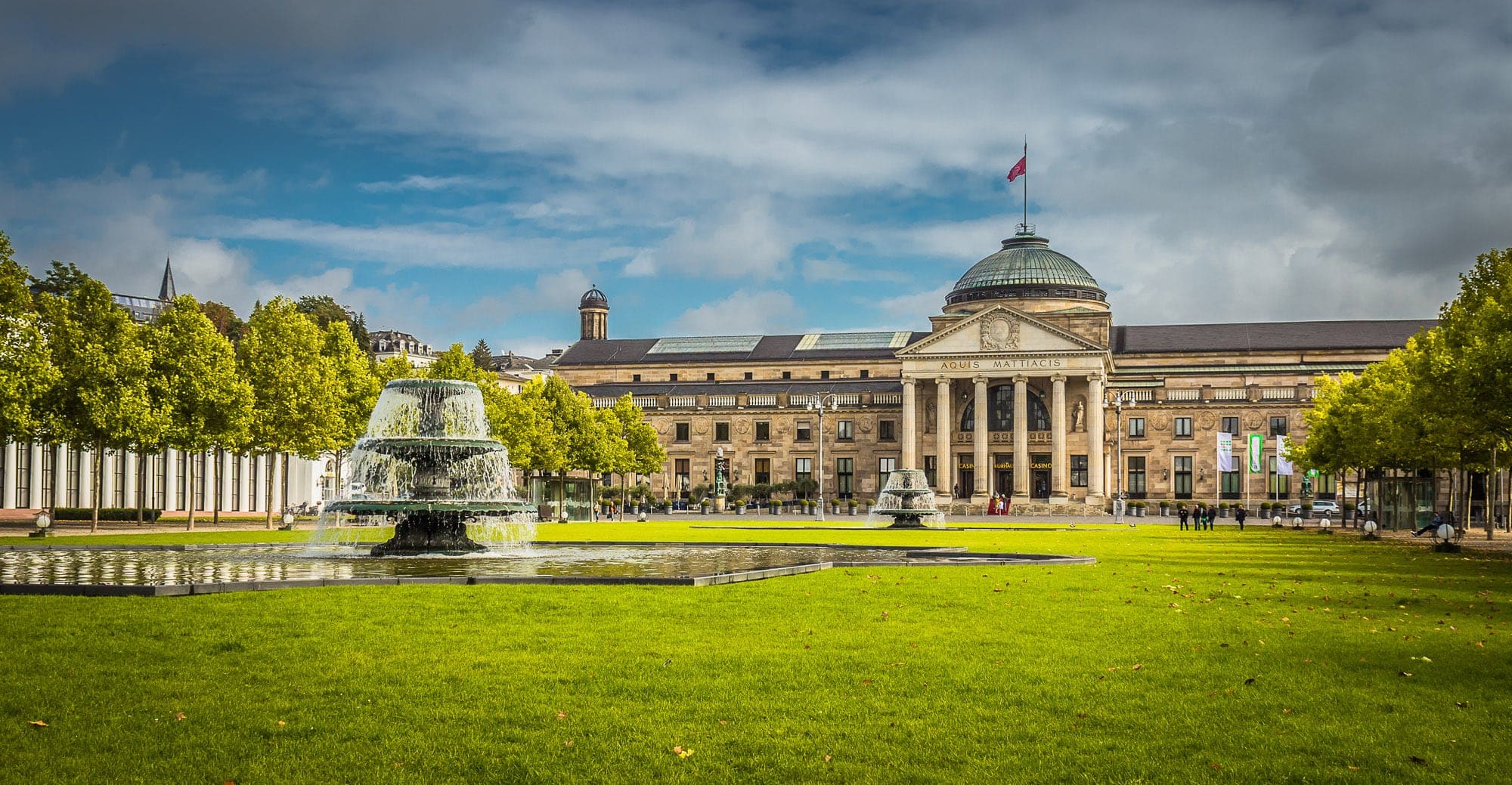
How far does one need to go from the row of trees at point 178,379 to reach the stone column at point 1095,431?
49.5 m

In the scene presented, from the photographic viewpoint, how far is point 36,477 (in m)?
71.8

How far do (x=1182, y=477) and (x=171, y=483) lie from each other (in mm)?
73486

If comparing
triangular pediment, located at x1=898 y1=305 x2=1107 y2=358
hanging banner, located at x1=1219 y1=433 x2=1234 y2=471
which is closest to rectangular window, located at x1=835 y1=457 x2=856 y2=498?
triangular pediment, located at x1=898 y1=305 x2=1107 y2=358

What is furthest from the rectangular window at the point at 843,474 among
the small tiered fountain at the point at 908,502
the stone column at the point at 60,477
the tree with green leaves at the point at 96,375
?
the tree with green leaves at the point at 96,375

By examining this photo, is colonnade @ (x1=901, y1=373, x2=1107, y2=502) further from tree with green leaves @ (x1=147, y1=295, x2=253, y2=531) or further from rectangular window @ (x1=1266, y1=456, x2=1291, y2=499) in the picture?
tree with green leaves @ (x1=147, y1=295, x2=253, y2=531)

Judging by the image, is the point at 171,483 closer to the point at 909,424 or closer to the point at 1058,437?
the point at 909,424

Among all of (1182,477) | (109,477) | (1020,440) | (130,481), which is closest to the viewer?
(109,477)

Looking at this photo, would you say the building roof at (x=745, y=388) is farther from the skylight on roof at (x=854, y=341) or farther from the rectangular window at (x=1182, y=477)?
the rectangular window at (x=1182, y=477)

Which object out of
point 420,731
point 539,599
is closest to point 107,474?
point 539,599

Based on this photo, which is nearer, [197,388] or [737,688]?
[737,688]

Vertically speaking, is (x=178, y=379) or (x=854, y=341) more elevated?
(x=854, y=341)

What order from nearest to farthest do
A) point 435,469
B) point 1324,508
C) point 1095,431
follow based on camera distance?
point 435,469 → point 1324,508 → point 1095,431

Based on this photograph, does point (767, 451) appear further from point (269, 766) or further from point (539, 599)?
point (269, 766)

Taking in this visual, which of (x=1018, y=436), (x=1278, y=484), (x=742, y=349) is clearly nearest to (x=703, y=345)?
(x=742, y=349)
